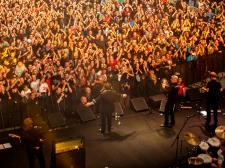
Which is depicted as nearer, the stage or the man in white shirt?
the stage

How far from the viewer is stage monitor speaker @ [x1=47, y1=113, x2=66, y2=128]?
35.1 ft

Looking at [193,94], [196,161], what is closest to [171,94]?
[193,94]

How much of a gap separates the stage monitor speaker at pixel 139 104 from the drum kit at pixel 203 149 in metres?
3.66

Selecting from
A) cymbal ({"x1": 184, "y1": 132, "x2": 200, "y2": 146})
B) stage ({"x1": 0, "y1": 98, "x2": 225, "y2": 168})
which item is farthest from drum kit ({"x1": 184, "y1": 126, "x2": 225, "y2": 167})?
stage ({"x1": 0, "y1": 98, "x2": 225, "y2": 168})

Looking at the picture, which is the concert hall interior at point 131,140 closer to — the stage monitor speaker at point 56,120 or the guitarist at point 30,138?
the stage monitor speaker at point 56,120

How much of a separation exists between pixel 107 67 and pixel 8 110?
4.02 meters

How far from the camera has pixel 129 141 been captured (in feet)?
32.3

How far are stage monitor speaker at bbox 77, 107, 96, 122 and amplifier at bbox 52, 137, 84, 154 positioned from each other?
11.2 feet

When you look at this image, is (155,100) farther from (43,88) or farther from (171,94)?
(43,88)

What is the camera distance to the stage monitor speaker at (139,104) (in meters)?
12.0

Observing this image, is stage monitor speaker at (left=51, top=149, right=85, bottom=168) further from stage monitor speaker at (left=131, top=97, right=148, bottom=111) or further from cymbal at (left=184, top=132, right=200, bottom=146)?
stage monitor speaker at (left=131, top=97, right=148, bottom=111)

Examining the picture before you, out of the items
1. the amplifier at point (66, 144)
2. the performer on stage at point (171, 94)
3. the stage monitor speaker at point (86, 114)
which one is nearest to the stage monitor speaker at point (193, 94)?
the performer on stage at point (171, 94)

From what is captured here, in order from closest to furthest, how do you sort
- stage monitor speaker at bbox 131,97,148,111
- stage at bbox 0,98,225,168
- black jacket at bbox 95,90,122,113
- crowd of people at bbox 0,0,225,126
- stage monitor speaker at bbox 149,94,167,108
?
stage at bbox 0,98,225,168 < black jacket at bbox 95,90,122,113 < crowd of people at bbox 0,0,225,126 < stage monitor speaker at bbox 131,97,148,111 < stage monitor speaker at bbox 149,94,167,108

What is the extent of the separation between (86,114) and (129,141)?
198 centimetres
